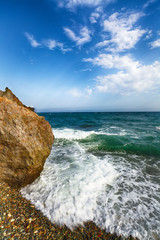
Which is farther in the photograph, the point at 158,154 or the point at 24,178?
the point at 158,154

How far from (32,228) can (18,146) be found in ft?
8.74

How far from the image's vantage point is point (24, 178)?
4.79m

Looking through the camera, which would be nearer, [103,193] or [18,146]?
[18,146]

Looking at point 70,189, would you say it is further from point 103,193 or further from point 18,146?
point 18,146

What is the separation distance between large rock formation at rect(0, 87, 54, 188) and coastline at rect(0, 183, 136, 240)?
987 millimetres

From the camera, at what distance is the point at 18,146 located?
4.47 m

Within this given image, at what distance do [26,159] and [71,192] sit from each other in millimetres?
2366

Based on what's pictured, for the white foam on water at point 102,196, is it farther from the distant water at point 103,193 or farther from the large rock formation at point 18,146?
the large rock formation at point 18,146

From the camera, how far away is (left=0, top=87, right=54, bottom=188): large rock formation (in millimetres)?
4395

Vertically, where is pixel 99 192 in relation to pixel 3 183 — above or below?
below

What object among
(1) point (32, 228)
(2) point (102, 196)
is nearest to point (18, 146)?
(1) point (32, 228)

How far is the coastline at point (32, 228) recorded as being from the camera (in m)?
2.90

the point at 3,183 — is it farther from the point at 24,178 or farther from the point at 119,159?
the point at 119,159

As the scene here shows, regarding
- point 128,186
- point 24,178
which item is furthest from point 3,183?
point 128,186
